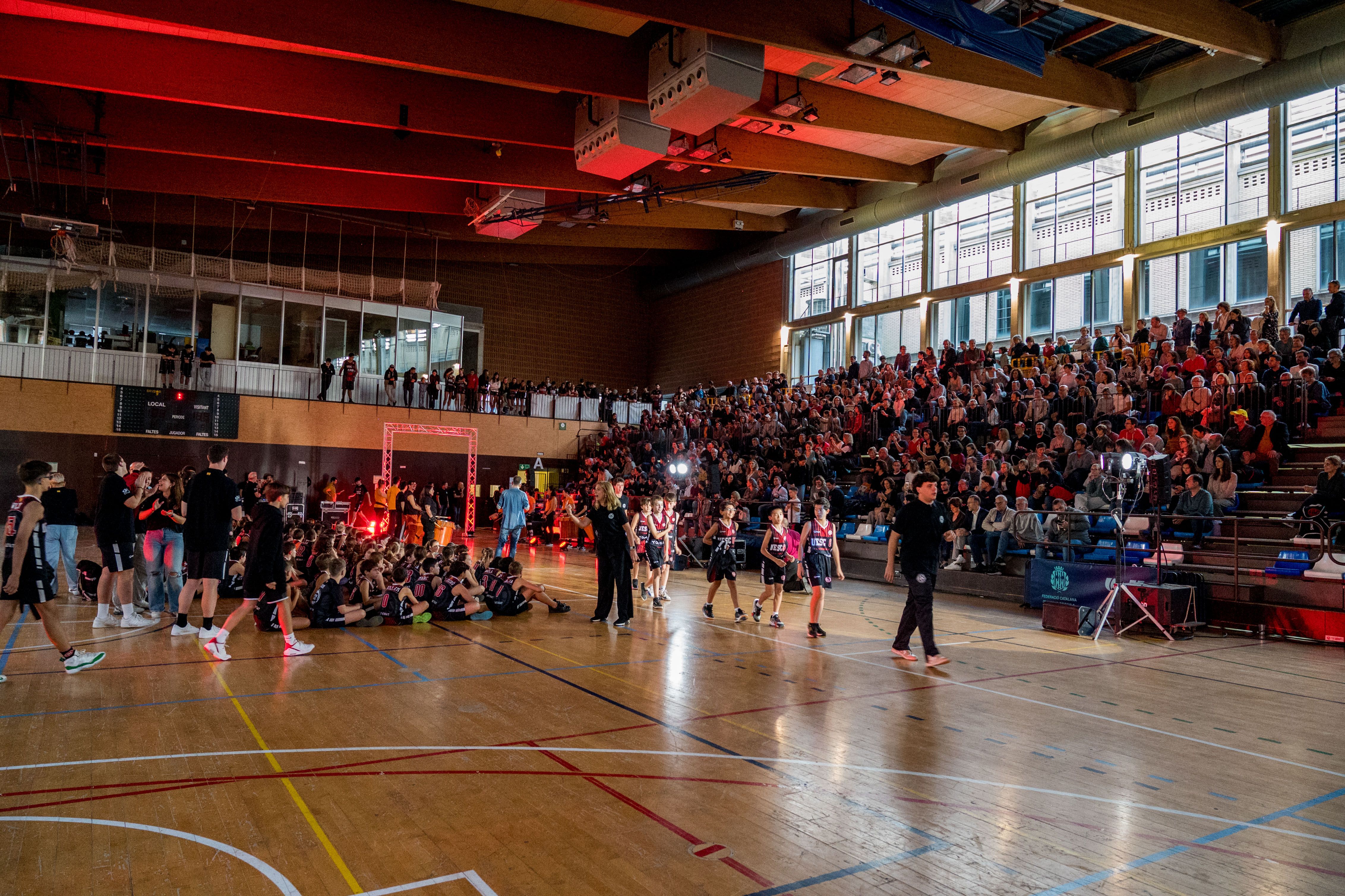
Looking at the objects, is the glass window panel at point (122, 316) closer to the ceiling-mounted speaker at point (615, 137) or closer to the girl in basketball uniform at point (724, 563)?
the ceiling-mounted speaker at point (615, 137)

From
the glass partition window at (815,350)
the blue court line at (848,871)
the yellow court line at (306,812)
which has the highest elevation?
the glass partition window at (815,350)

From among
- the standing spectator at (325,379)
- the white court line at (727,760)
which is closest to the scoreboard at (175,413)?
the standing spectator at (325,379)

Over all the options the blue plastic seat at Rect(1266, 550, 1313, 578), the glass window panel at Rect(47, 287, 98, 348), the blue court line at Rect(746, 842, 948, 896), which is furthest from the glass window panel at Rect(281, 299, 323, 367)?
the blue court line at Rect(746, 842, 948, 896)

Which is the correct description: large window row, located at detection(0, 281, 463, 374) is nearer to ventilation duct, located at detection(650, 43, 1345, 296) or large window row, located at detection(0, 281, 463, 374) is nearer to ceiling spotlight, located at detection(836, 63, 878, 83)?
ventilation duct, located at detection(650, 43, 1345, 296)

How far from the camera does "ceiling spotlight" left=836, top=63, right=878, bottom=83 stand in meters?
16.1

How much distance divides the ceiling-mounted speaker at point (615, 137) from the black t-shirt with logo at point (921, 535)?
10.9m

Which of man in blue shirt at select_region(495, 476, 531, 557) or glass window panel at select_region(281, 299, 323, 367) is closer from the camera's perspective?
man in blue shirt at select_region(495, 476, 531, 557)

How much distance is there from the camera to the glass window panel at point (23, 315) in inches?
909

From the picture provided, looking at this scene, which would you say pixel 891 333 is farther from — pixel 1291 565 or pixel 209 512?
pixel 209 512

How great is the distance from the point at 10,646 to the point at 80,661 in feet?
6.77

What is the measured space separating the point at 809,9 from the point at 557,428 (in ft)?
62.0

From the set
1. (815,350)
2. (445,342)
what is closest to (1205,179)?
(815,350)

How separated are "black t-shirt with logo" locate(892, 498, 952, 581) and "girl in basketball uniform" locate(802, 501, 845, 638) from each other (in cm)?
173

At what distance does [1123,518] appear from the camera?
473 inches
